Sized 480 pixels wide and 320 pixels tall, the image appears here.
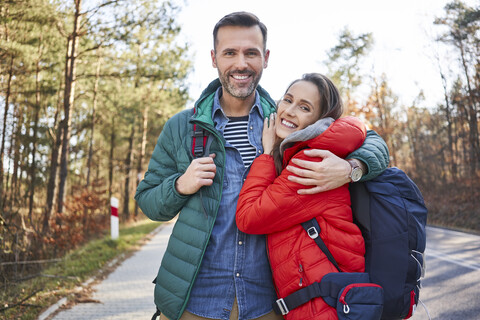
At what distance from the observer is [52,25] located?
1066cm

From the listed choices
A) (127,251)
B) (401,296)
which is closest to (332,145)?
(401,296)

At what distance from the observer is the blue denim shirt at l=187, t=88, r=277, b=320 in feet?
7.14

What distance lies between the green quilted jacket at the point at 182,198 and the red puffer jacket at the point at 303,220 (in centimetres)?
16

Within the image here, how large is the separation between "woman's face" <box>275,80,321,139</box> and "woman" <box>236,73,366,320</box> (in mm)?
41

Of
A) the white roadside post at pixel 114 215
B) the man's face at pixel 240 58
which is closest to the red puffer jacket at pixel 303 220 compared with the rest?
the man's face at pixel 240 58

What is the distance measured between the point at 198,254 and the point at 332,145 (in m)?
0.86

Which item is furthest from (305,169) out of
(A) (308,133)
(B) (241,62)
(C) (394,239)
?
(B) (241,62)

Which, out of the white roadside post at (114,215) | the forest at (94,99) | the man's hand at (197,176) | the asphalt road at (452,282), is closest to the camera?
the man's hand at (197,176)

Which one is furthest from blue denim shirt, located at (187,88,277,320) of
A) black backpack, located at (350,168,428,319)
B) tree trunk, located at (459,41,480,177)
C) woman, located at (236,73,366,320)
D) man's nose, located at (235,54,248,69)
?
tree trunk, located at (459,41,480,177)

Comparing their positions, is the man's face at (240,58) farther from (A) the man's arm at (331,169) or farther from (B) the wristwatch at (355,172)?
(B) the wristwatch at (355,172)

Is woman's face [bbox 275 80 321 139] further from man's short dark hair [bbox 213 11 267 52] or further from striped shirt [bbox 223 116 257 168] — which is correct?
man's short dark hair [bbox 213 11 267 52]

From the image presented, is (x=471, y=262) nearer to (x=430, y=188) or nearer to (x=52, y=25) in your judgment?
(x=52, y=25)

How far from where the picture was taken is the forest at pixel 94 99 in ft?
31.5

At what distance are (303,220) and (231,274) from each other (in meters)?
0.49
